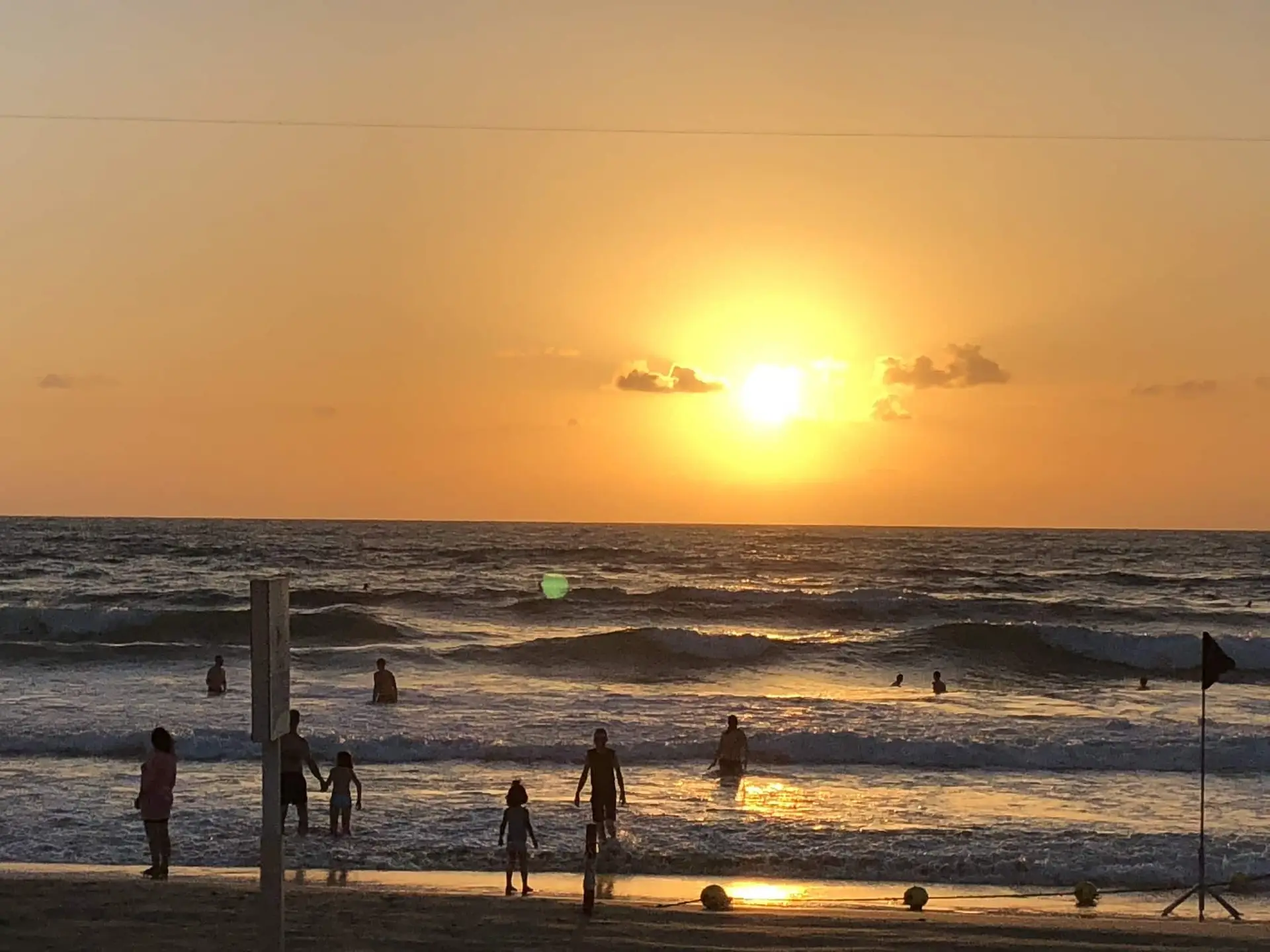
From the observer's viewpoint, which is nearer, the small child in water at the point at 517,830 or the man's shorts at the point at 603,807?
the small child in water at the point at 517,830

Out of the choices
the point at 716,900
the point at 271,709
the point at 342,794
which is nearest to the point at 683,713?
the point at 342,794

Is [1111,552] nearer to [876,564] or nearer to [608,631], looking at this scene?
[876,564]

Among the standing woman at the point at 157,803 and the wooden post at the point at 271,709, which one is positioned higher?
the wooden post at the point at 271,709

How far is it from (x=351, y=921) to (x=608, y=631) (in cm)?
3111

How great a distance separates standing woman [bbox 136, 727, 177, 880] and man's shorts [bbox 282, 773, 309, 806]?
1.82m

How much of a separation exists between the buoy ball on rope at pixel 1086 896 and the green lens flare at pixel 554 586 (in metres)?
39.5

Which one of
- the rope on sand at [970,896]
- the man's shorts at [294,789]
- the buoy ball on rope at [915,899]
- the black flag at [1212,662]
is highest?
the black flag at [1212,662]

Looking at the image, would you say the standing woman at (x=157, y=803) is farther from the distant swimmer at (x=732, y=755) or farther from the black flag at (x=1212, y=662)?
the black flag at (x=1212, y=662)

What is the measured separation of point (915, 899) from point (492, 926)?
3.82 meters

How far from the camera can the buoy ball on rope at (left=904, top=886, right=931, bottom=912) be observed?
39.5 ft

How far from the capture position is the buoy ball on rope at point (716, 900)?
1180 centimetres

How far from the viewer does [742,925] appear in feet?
36.1

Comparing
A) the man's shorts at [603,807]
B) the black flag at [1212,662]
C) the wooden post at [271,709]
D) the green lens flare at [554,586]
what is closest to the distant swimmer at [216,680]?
Result: the man's shorts at [603,807]

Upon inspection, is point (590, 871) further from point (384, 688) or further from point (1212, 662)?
point (384, 688)
